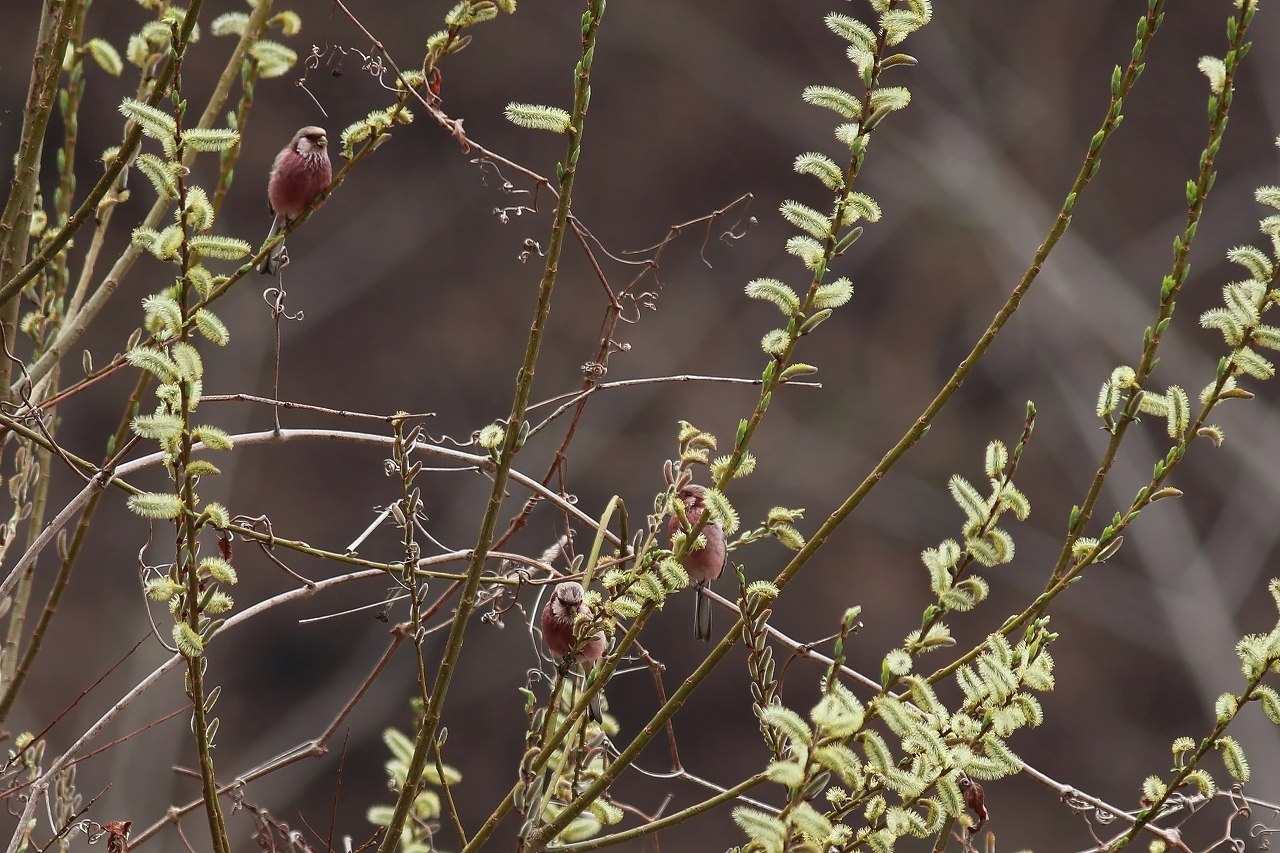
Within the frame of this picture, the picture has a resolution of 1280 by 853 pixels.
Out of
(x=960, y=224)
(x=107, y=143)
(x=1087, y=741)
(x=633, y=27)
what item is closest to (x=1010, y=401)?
(x=960, y=224)

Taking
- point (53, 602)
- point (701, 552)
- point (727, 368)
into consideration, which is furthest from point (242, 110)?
point (727, 368)

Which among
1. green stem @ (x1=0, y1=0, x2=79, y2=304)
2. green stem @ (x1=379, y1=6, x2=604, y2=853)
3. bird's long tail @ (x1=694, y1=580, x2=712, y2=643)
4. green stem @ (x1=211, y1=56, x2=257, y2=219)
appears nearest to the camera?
green stem @ (x1=379, y1=6, x2=604, y2=853)

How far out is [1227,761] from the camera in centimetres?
69

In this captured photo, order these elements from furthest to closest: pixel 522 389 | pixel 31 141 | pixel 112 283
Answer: pixel 112 283 < pixel 31 141 < pixel 522 389

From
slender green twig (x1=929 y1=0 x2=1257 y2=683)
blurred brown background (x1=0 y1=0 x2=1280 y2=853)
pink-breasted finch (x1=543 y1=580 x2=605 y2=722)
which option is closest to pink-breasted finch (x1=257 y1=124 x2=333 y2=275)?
pink-breasted finch (x1=543 y1=580 x2=605 y2=722)

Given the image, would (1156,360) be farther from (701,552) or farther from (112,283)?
(112,283)

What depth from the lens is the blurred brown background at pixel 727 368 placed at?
3.79 metres

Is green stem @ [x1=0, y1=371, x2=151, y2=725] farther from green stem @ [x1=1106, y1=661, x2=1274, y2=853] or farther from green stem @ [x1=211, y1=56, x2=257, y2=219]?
green stem @ [x1=1106, y1=661, x2=1274, y2=853]

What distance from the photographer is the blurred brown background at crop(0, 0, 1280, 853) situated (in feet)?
12.5

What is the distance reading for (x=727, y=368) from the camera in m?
4.13

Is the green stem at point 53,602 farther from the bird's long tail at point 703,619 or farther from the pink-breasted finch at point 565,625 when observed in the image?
the bird's long tail at point 703,619


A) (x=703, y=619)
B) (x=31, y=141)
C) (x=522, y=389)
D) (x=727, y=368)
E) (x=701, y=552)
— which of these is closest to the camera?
(x=522, y=389)

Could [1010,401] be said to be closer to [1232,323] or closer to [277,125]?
[277,125]

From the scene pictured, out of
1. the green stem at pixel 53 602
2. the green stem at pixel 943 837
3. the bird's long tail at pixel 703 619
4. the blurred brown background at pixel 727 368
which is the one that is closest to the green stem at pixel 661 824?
the green stem at pixel 943 837
